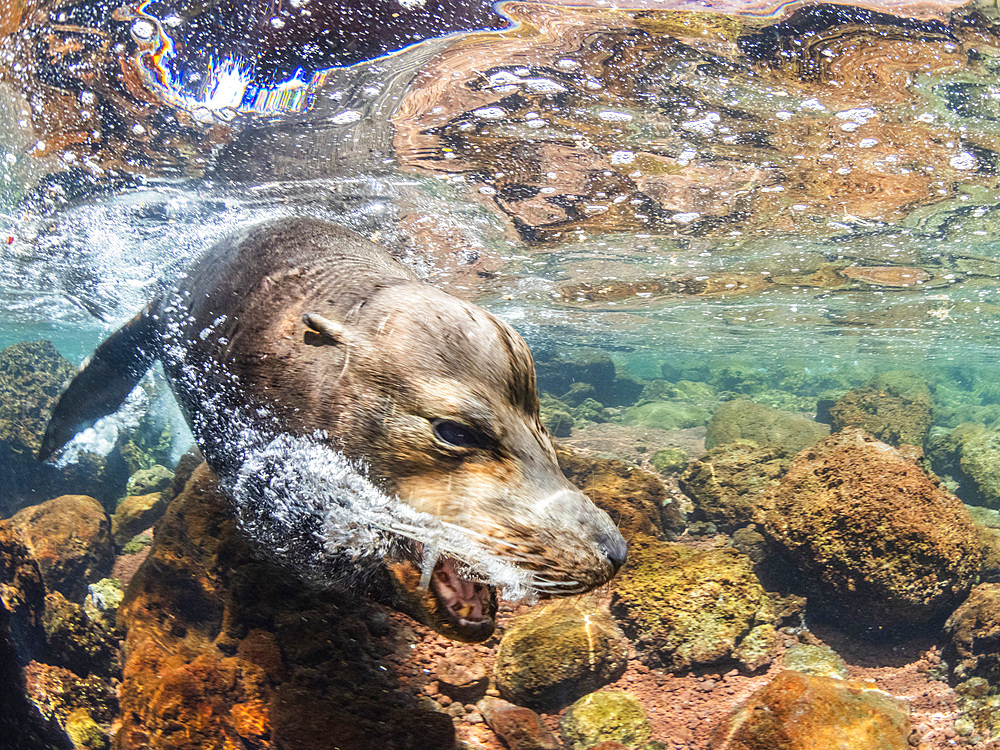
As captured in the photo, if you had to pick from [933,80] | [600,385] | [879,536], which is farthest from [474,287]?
[879,536]

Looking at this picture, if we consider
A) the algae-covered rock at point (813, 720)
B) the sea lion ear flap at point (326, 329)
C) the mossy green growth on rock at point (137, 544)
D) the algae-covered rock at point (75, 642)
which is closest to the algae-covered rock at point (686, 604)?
the algae-covered rock at point (813, 720)

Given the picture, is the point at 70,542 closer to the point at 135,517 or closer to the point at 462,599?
the point at 135,517

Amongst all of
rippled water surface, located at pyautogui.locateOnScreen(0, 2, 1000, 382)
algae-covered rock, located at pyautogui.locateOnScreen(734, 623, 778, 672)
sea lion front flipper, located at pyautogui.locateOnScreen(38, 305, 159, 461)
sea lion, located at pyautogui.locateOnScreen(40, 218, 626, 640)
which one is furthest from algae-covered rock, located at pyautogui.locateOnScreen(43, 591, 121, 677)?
algae-covered rock, located at pyautogui.locateOnScreen(734, 623, 778, 672)

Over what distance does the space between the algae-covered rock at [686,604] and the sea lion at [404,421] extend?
3.19 meters

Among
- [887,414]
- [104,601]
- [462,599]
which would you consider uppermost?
[462,599]

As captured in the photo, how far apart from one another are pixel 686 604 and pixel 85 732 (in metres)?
4.85

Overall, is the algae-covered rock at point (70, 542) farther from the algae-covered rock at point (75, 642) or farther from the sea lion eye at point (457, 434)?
the sea lion eye at point (457, 434)

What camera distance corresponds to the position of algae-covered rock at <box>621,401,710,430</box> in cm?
1972

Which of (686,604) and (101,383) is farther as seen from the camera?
(101,383)

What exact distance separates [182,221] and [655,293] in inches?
608

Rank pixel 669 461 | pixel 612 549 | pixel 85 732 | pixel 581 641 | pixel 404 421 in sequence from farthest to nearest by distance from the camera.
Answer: pixel 669 461
pixel 581 641
pixel 85 732
pixel 404 421
pixel 612 549

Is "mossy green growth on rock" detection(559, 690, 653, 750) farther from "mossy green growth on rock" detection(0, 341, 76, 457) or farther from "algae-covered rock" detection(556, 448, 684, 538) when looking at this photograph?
"mossy green growth on rock" detection(0, 341, 76, 457)

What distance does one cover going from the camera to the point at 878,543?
16.7ft

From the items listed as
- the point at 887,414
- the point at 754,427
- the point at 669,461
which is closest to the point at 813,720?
the point at 669,461
